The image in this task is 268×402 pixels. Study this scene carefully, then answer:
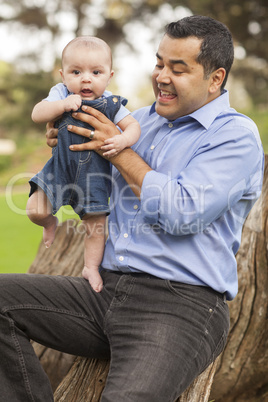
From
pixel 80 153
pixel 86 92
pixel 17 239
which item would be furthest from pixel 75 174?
pixel 17 239

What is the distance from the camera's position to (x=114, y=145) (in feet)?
6.80

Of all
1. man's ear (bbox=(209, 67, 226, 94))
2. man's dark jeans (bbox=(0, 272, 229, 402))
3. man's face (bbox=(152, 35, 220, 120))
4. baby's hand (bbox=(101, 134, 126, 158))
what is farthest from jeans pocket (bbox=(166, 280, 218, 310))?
man's ear (bbox=(209, 67, 226, 94))

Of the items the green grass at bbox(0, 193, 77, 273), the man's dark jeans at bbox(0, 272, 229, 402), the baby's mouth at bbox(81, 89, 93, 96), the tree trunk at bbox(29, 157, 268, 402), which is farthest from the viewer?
the green grass at bbox(0, 193, 77, 273)

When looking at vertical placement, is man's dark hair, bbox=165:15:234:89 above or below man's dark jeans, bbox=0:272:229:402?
above

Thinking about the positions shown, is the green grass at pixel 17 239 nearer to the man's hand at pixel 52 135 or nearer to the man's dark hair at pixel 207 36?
the man's hand at pixel 52 135

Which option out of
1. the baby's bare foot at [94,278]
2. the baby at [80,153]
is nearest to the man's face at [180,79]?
the baby at [80,153]

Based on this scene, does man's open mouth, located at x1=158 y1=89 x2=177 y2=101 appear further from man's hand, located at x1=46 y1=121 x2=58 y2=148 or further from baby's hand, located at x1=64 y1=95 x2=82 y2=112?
man's hand, located at x1=46 y1=121 x2=58 y2=148

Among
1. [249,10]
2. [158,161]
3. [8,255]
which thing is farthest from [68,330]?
Answer: [249,10]

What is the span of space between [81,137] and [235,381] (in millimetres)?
1681

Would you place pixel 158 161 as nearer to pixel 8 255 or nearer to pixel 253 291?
pixel 253 291

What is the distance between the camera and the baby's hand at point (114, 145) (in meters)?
2.07

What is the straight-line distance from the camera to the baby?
7.03 ft

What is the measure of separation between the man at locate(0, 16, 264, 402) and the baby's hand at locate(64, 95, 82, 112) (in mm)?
62

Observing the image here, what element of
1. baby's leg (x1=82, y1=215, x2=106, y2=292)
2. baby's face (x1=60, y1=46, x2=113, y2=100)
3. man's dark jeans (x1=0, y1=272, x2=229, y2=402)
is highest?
baby's face (x1=60, y1=46, x2=113, y2=100)
